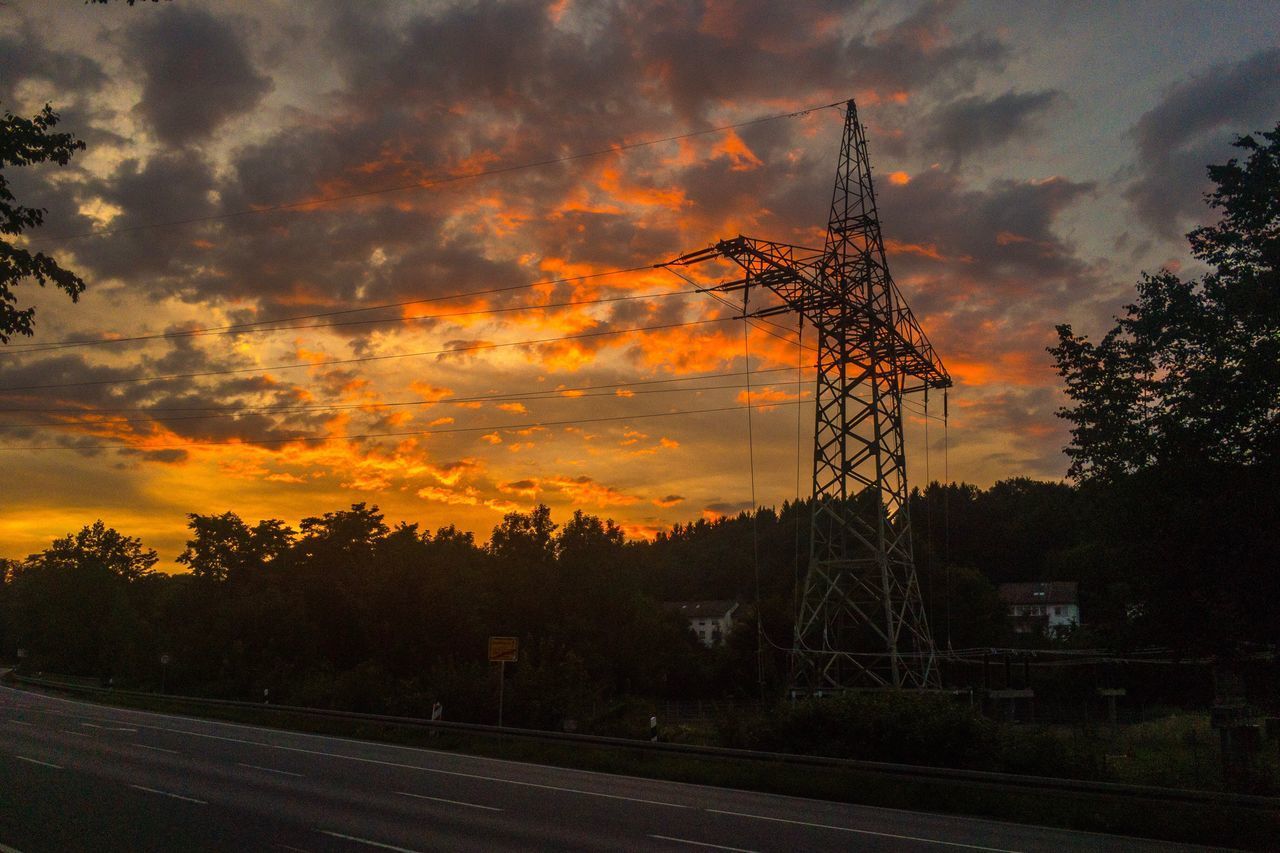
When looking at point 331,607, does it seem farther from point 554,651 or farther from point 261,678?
point 554,651

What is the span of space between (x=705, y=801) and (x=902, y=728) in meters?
5.82

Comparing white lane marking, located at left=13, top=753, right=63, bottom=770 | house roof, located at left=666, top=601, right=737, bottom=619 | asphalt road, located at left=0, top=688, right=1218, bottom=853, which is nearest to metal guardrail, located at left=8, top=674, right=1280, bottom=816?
asphalt road, located at left=0, top=688, right=1218, bottom=853

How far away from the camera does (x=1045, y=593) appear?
140250 mm

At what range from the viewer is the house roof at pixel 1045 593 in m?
139

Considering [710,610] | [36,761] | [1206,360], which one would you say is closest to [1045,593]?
[710,610]

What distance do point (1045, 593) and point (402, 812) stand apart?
463 feet

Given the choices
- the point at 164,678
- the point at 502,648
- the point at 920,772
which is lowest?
the point at 164,678

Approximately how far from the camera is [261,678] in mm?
56719

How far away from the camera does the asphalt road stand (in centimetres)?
1373

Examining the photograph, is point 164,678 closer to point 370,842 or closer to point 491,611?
point 491,611

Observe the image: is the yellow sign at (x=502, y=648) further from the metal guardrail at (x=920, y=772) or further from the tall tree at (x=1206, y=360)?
the tall tree at (x=1206, y=360)

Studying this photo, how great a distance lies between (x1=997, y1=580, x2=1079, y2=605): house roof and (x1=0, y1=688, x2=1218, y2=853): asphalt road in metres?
130

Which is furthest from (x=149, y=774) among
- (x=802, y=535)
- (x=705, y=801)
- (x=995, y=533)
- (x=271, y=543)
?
(x=995, y=533)

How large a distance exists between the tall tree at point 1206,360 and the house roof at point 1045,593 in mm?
122709
